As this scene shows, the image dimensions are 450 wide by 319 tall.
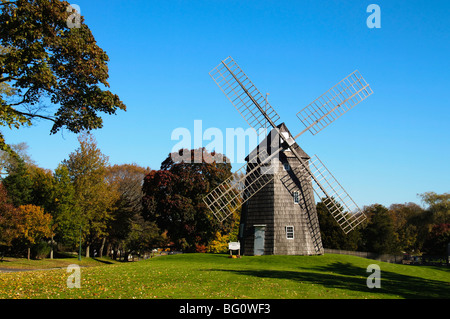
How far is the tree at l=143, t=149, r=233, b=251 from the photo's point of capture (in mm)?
44438

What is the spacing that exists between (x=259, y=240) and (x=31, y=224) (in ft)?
84.0

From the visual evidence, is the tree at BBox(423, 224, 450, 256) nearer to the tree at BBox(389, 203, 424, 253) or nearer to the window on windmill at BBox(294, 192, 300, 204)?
the tree at BBox(389, 203, 424, 253)

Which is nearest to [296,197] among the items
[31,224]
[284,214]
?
[284,214]

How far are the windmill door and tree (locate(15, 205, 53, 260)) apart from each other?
2455 centimetres

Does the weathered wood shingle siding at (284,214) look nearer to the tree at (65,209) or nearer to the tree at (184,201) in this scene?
the tree at (184,201)

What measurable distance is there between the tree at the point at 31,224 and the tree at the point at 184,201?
10.9m

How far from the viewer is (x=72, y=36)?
1964 centimetres

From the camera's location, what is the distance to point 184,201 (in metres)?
44.2

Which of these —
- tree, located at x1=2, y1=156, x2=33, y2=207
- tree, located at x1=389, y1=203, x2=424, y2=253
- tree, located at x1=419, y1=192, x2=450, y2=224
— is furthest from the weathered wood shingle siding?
tree, located at x1=419, y1=192, x2=450, y2=224

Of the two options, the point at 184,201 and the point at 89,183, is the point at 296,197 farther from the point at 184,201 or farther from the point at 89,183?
the point at 89,183

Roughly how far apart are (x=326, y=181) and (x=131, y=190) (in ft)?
135

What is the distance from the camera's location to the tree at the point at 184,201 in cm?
4444
